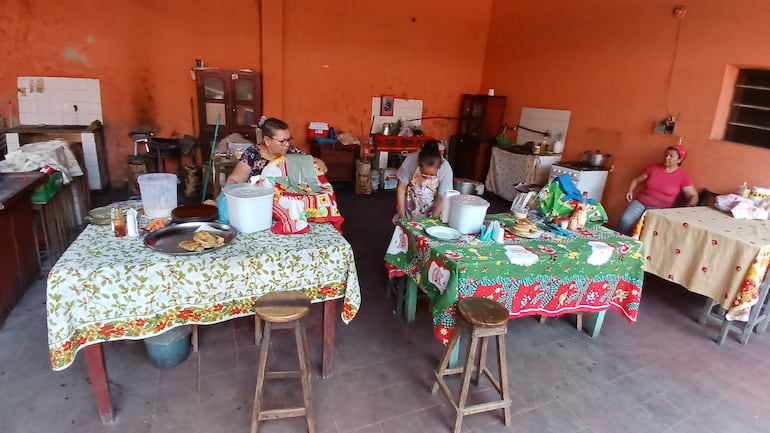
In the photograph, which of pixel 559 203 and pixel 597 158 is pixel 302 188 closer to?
pixel 559 203

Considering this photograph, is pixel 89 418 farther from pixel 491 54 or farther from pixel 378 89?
pixel 491 54

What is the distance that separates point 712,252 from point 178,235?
12.0ft

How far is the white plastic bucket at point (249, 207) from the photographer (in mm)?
2188

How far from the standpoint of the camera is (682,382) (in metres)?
2.67

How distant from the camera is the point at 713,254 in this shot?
3098 millimetres

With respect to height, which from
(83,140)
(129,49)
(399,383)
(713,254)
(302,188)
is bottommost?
(399,383)

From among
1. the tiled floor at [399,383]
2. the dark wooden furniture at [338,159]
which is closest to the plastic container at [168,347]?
the tiled floor at [399,383]

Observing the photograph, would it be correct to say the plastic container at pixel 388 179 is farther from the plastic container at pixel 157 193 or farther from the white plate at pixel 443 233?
the plastic container at pixel 157 193

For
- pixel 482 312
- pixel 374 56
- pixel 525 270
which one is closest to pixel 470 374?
pixel 482 312

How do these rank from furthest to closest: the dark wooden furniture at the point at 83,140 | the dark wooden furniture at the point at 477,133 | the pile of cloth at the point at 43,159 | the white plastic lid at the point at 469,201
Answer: the dark wooden furniture at the point at 477,133
the dark wooden furniture at the point at 83,140
the pile of cloth at the point at 43,159
the white plastic lid at the point at 469,201

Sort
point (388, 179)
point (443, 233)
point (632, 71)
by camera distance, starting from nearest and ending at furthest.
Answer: point (443, 233) → point (632, 71) → point (388, 179)

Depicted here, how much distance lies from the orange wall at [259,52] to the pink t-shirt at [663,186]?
410cm

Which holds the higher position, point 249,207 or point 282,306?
point 249,207

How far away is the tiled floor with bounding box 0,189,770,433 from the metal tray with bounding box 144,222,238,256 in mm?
855
